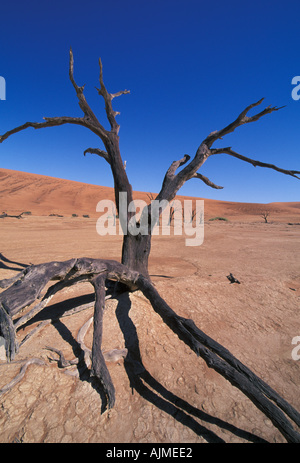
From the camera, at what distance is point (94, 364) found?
163cm

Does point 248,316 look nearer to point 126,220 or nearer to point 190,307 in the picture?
point 190,307

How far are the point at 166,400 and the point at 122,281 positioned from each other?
1.25 meters

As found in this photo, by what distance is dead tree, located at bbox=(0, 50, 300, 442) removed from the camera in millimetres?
1338

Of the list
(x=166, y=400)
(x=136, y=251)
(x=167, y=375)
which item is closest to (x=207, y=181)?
(x=136, y=251)

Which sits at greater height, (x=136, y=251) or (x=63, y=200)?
(x=63, y=200)

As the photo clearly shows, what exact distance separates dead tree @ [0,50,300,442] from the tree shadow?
391 millimetres

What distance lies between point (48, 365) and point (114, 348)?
2.16 ft

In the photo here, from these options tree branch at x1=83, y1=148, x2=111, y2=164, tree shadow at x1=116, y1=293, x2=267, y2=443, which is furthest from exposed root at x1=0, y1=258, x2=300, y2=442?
tree branch at x1=83, y1=148, x2=111, y2=164

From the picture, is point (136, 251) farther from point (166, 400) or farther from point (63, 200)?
point (63, 200)

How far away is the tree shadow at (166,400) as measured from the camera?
5.41ft

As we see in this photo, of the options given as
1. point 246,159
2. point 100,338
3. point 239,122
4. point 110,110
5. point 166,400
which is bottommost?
point 166,400

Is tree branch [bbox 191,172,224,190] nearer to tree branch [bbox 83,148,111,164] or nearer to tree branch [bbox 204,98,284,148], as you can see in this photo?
tree branch [bbox 204,98,284,148]

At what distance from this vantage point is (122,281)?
2.62 metres

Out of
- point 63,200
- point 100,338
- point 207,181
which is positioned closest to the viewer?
point 100,338
